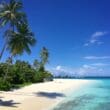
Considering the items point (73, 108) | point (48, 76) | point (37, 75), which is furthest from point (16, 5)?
point (48, 76)

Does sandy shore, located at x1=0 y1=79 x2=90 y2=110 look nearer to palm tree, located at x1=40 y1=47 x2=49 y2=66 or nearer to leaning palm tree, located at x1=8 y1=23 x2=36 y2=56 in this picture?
leaning palm tree, located at x1=8 y1=23 x2=36 y2=56

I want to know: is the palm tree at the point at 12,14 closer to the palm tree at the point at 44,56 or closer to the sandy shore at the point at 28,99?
the sandy shore at the point at 28,99

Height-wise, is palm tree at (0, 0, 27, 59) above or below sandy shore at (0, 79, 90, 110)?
above

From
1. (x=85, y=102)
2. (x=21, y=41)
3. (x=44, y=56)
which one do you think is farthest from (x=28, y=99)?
(x=44, y=56)

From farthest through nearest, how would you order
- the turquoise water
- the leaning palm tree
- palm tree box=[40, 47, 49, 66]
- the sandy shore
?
palm tree box=[40, 47, 49, 66], the leaning palm tree, the turquoise water, the sandy shore

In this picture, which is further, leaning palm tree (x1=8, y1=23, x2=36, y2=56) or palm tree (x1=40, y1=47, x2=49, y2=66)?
palm tree (x1=40, y1=47, x2=49, y2=66)

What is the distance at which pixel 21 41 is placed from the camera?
110 ft

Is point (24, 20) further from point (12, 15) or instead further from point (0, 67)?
point (0, 67)

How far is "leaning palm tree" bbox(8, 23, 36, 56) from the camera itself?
33219mm

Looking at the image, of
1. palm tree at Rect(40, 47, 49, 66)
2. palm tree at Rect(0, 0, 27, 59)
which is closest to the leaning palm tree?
palm tree at Rect(0, 0, 27, 59)

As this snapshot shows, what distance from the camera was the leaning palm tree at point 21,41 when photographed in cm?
3322

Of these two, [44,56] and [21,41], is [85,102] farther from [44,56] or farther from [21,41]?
[44,56]

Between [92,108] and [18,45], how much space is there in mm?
16906

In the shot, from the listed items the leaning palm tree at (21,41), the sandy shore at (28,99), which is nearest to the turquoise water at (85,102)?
the sandy shore at (28,99)
